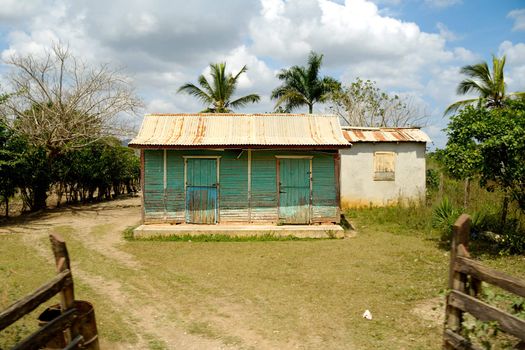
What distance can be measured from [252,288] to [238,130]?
22.5ft

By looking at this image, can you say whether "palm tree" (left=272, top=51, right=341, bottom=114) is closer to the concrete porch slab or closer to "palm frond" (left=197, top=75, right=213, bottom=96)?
"palm frond" (left=197, top=75, right=213, bottom=96)

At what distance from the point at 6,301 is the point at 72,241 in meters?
5.09

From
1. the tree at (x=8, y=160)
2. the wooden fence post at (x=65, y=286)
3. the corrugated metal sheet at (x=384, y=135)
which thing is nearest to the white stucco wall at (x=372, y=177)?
the corrugated metal sheet at (x=384, y=135)

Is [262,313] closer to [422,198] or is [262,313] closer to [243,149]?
[243,149]

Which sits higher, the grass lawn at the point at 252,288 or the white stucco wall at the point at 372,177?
the white stucco wall at the point at 372,177

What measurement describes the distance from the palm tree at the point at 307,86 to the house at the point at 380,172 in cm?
1355

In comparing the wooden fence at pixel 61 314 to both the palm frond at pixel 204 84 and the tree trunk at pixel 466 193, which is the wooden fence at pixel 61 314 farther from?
the palm frond at pixel 204 84

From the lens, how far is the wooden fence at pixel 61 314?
136 inches

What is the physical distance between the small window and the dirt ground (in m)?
5.81

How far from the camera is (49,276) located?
7973 mm

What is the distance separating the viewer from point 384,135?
16.5m

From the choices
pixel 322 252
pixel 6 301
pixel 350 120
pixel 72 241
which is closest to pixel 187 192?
pixel 72 241

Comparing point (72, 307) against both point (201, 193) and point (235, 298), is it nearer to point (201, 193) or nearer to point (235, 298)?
point (235, 298)

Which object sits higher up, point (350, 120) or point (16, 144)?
point (350, 120)
